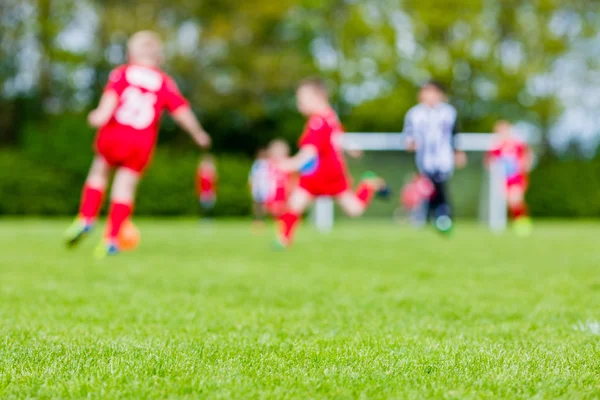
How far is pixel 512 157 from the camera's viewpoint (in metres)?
14.3

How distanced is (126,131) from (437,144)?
431 centimetres

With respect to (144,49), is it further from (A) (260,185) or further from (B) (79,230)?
(A) (260,185)

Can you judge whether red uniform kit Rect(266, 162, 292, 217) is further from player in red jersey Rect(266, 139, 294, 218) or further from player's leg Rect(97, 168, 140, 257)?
player's leg Rect(97, 168, 140, 257)

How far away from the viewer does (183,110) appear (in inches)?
291

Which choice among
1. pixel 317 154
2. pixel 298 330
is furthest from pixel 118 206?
pixel 298 330

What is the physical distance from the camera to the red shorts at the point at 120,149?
7.02 metres

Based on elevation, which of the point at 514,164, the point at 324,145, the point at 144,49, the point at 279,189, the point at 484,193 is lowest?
the point at 484,193

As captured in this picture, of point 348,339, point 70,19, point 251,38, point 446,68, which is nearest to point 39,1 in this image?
point 70,19

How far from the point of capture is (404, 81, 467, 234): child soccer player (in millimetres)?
9820

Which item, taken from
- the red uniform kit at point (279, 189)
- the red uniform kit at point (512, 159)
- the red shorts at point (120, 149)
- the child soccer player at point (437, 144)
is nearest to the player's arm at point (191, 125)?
the red shorts at point (120, 149)

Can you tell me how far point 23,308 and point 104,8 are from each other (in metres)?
26.1

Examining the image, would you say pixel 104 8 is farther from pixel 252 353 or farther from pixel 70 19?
pixel 252 353

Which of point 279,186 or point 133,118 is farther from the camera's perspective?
point 279,186

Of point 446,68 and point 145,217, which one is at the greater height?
point 446,68
